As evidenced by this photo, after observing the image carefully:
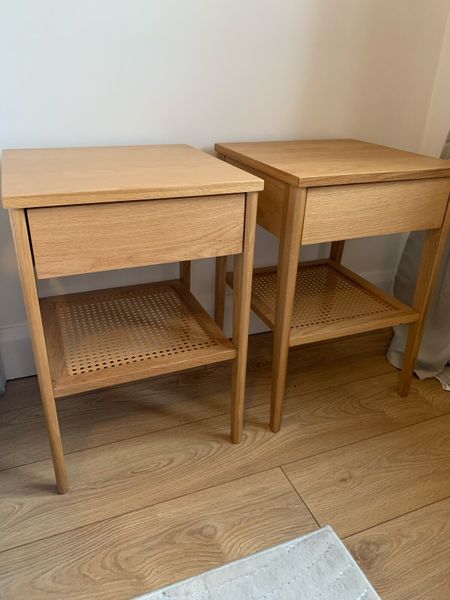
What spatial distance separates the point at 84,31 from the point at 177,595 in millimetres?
1118

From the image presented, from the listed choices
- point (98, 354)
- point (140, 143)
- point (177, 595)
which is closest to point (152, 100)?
point (140, 143)

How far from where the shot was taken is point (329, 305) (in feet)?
4.13

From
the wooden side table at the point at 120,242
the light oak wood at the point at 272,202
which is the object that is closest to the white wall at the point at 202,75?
the wooden side table at the point at 120,242

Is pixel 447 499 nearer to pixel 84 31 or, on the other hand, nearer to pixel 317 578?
pixel 317 578

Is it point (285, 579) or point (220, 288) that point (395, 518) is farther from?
point (220, 288)

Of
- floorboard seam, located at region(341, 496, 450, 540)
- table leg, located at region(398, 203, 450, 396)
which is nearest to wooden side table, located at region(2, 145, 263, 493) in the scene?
floorboard seam, located at region(341, 496, 450, 540)

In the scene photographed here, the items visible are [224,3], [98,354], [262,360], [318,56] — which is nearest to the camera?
[98,354]

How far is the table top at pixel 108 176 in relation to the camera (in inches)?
29.5

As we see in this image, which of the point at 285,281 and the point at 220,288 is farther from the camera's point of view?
the point at 220,288

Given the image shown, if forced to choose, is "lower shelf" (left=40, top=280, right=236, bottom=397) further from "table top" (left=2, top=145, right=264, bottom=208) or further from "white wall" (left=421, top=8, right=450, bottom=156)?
"white wall" (left=421, top=8, right=450, bottom=156)

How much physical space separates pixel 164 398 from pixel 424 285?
2.33 ft

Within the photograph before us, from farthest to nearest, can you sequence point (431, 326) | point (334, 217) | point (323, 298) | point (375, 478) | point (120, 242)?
1. point (431, 326)
2. point (323, 298)
3. point (375, 478)
4. point (334, 217)
5. point (120, 242)

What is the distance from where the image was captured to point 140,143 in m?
1.20

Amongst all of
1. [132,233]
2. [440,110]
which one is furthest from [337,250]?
[132,233]
